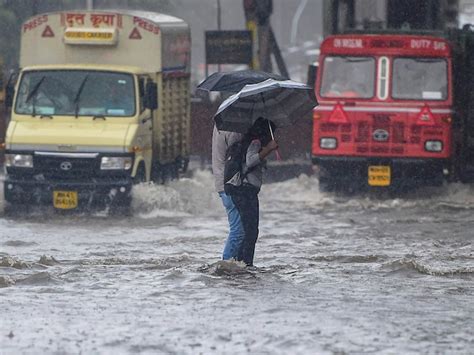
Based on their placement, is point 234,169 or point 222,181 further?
point 222,181

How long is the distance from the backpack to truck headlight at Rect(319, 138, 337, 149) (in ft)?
33.8

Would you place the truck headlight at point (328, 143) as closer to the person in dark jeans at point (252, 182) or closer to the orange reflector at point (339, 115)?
the orange reflector at point (339, 115)

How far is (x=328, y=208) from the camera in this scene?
22.3m

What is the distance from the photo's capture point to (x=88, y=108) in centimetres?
2005

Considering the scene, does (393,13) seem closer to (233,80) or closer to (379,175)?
(379,175)

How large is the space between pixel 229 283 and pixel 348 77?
10.7 meters

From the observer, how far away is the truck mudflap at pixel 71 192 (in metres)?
19.8

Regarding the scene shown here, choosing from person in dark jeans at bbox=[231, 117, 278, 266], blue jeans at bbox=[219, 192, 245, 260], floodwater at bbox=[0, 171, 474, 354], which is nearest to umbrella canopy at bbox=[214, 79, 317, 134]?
person in dark jeans at bbox=[231, 117, 278, 266]

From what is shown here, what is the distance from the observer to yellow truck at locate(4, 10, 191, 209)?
64.3 ft

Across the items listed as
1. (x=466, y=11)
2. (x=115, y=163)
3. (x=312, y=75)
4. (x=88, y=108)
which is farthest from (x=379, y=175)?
(x=466, y=11)

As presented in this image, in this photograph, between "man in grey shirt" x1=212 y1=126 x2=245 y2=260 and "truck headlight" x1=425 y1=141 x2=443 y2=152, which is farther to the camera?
"truck headlight" x1=425 y1=141 x2=443 y2=152

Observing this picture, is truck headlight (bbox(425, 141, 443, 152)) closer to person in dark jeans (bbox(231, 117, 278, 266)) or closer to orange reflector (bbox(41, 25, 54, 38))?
orange reflector (bbox(41, 25, 54, 38))

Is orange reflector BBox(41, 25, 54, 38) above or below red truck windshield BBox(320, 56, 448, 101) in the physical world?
above

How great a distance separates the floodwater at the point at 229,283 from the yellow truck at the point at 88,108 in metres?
0.47
